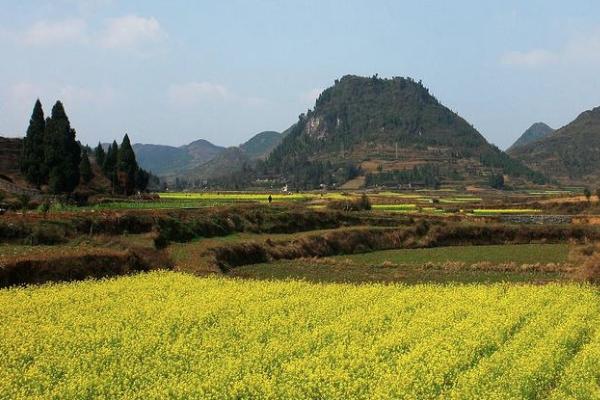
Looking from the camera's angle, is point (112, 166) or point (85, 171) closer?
point (85, 171)

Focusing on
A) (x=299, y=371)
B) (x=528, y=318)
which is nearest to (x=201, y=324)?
(x=299, y=371)

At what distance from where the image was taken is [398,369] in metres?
15.1

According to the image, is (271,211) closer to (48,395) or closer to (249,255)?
(249,255)

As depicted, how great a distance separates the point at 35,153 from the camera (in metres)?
74.8

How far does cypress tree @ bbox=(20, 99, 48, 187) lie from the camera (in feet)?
242

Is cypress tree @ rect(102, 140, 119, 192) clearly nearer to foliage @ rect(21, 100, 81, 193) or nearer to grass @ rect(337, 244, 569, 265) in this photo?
foliage @ rect(21, 100, 81, 193)

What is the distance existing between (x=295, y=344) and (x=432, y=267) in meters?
29.1

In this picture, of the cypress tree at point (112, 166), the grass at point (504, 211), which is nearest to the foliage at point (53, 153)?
the cypress tree at point (112, 166)

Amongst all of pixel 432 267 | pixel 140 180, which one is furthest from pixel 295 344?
pixel 140 180

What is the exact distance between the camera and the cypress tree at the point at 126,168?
98.4 meters

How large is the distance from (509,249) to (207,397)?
48256 millimetres

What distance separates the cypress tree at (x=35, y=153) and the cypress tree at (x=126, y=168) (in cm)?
2047

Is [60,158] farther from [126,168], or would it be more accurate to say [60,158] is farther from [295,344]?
[295,344]

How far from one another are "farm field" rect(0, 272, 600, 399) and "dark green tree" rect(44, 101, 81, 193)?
152 feet
